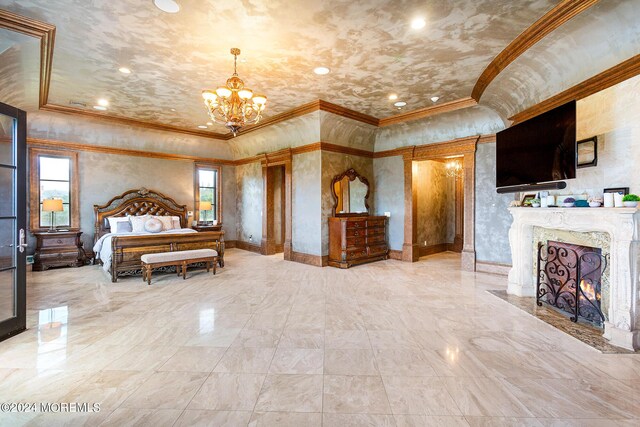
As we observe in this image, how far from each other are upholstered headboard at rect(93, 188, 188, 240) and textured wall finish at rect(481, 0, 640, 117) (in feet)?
26.7

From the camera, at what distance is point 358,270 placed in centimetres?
652

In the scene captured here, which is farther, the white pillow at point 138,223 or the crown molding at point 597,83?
the white pillow at point 138,223

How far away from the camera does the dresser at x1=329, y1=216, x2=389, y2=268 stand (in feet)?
22.1

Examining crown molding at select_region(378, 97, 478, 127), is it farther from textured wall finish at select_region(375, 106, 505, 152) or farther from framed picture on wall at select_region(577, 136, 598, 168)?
framed picture on wall at select_region(577, 136, 598, 168)

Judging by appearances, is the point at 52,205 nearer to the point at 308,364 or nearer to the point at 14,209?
the point at 14,209

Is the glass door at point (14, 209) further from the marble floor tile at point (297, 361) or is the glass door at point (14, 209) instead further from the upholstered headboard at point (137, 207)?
the upholstered headboard at point (137, 207)

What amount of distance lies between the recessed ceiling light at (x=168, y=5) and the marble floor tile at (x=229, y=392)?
3.58 meters

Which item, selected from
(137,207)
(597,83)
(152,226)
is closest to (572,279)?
(597,83)

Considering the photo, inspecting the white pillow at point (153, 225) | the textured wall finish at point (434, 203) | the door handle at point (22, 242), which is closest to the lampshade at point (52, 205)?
the white pillow at point (153, 225)

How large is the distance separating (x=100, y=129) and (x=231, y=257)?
15.0 ft

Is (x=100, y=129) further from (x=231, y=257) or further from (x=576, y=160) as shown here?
(x=576, y=160)

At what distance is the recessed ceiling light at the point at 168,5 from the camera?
304 cm

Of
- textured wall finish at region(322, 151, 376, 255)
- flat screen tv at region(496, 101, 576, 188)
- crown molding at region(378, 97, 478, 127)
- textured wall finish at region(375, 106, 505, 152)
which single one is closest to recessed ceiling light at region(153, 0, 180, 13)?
textured wall finish at region(322, 151, 376, 255)

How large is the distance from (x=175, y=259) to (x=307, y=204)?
3084mm
